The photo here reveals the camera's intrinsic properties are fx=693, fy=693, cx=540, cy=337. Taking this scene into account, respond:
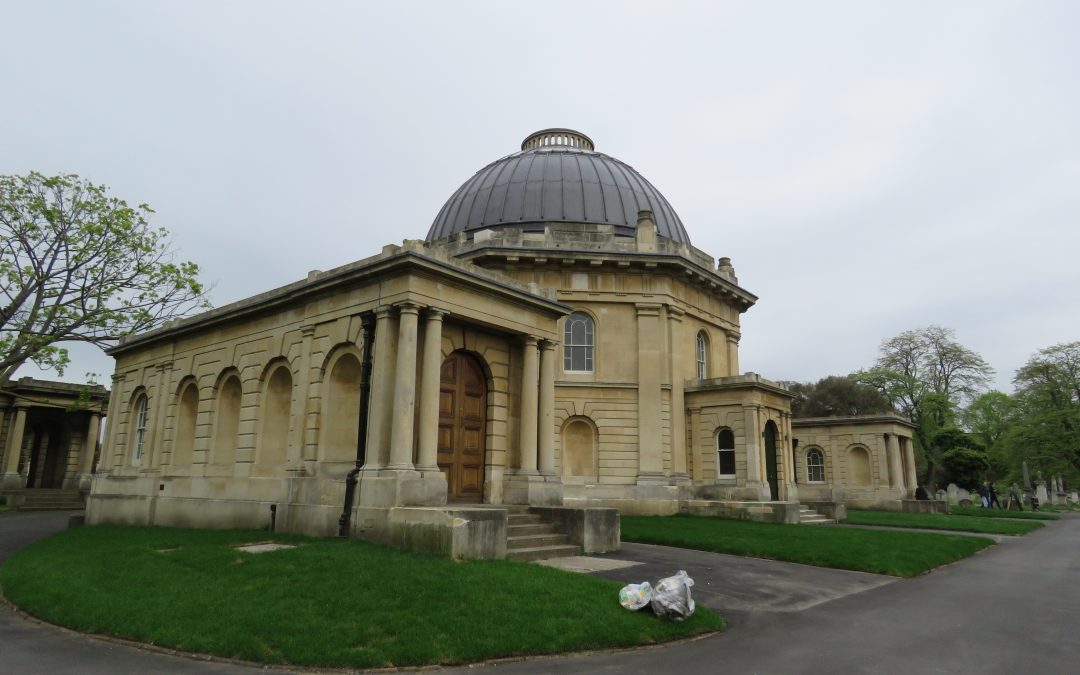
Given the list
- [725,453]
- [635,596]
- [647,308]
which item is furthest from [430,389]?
[725,453]

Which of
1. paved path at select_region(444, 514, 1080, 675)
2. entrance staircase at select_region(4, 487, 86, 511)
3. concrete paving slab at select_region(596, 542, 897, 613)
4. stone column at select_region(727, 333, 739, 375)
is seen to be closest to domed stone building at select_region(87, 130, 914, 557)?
stone column at select_region(727, 333, 739, 375)

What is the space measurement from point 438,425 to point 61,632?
748 centimetres

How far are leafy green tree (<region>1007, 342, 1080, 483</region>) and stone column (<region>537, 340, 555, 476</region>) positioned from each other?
43.5 metres

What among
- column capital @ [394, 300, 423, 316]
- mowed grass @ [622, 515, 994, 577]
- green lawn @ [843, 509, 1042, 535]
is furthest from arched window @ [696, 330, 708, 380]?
column capital @ [394, 300, 423, 316]

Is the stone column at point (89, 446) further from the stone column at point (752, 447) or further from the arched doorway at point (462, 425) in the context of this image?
the stone column at point (752, 447)

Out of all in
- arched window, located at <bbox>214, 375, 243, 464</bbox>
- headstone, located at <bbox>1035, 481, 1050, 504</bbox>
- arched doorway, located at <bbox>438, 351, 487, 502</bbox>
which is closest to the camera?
arched doorway, located at <bbox>438, 351, 487, 502</bbox>

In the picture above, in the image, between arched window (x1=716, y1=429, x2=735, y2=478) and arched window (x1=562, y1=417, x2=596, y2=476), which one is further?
→ arched window (x1=716, y1=429, x2=735, y2=478)

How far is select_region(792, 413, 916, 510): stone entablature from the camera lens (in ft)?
123

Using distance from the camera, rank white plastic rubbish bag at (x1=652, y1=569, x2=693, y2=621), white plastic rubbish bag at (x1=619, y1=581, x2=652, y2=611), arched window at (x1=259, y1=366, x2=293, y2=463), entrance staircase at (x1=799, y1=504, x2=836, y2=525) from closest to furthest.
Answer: white plastic rubbish bag at (x1=652, y1=569, x2=693, y2=621) → white plastic rubbish bag at (x1=619, y1=581, x2=652, y2=611) → arched window at (x1=259, y1=366, x2=293, y2=463) → entrance staircase at (x1=799, y1=504, x2=836, y2=525)

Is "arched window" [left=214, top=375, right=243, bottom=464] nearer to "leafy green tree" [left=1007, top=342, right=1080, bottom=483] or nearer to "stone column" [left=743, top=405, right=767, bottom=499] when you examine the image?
"stone column" [left=743, top=405, right=767, bottom=499]

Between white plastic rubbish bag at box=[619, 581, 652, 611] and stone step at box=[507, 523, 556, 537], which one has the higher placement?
stone step at box=[507, 523, 556, 537]

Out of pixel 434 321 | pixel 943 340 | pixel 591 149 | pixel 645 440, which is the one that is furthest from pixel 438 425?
pixel 943 340

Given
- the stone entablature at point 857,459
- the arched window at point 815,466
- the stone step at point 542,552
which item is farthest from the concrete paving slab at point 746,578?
the arched window at point 815,466

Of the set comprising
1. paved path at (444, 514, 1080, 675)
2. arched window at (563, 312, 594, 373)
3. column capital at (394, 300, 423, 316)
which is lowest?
paved path at (444, 514, 1080, 675)
